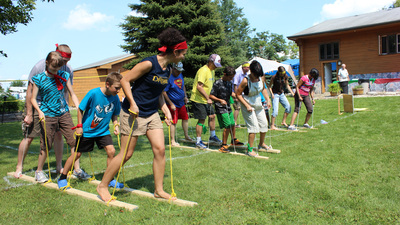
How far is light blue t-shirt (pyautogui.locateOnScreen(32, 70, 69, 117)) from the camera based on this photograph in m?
4.90

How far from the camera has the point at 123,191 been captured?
4.42m

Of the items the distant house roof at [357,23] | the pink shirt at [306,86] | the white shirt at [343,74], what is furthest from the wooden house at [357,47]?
the pink shirt at [306,86]

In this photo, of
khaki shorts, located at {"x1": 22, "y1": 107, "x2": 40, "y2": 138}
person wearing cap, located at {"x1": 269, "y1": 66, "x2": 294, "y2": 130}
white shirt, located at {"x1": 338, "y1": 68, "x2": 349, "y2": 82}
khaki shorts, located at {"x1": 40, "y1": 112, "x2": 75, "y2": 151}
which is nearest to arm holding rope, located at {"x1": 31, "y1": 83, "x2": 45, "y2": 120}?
khaki shorts, located at {"x1": 40, "y1": 112, "x2": 75, "y2": 151}

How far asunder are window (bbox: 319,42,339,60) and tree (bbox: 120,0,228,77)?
34.4 ft

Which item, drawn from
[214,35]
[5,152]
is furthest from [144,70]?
[214,35]

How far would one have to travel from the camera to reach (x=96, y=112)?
4504mm

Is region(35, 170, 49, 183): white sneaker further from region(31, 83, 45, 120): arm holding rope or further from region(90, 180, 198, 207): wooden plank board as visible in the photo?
region(31, 83, 45, 120): arm holding rope

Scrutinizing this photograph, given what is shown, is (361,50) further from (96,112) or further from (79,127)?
(79,127)

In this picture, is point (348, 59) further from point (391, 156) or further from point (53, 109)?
point (53, 109)

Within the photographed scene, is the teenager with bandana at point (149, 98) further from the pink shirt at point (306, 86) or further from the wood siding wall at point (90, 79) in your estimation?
the wood siding wall at point (90, 79)

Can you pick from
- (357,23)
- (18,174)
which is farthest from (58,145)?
(357,23)

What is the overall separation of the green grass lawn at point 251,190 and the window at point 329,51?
64.7 feet

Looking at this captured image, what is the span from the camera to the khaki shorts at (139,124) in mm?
3896

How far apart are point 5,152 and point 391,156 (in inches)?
335
